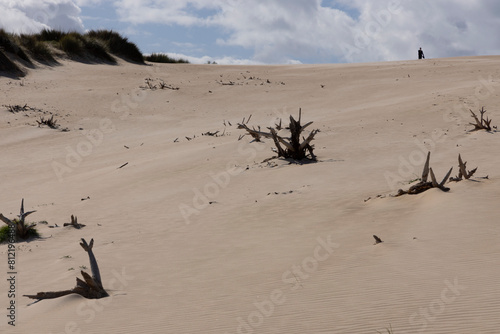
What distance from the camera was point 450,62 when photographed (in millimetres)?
25141

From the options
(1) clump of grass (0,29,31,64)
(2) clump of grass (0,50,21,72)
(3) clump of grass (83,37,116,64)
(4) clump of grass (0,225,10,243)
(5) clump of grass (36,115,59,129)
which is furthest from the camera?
(3) clump of grass (83,37,116,64)

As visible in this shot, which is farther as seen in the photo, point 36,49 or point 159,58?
point 159,58

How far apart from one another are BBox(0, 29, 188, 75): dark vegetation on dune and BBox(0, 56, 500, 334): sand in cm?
372

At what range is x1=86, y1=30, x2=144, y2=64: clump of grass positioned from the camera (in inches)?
1087

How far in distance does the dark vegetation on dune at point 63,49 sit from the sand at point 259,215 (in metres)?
3.72

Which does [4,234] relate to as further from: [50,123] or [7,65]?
[7,65]

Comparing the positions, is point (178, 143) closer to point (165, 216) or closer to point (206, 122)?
Answer: point (206, 122)

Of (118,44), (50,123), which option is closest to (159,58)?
(118,44)

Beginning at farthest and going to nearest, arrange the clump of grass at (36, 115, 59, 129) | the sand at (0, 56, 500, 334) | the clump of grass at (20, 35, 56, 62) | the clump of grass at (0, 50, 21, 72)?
the clump of grass at (20, 35, 56, 62), the clump of grass at (0, 50, 21, 72), the clump of grass at (36, 115, 59, 129), the sand at (0, 56, 500, 334)

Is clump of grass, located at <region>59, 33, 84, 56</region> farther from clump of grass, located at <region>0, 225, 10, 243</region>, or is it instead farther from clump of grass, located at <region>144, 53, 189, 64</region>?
clump of grass, located at <region>0, 225, 10, 243</region>

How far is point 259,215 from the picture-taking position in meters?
8.08

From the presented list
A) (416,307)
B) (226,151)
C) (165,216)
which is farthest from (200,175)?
(416,307)

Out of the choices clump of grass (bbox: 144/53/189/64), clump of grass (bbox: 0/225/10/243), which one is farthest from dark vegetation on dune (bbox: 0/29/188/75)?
clump of grass (bbox: 0/225/10/243)

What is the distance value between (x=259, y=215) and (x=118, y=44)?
21.6 metres
